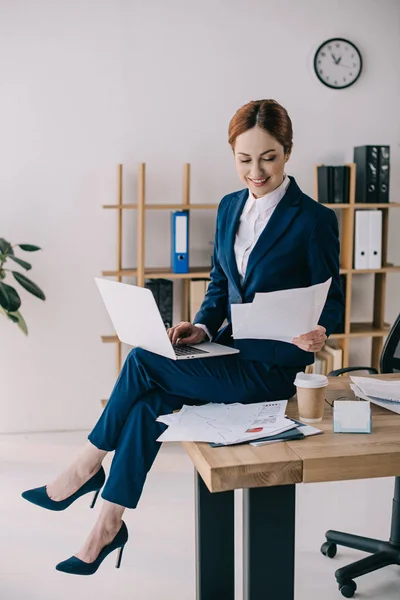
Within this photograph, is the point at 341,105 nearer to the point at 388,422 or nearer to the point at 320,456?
the point at 388,422

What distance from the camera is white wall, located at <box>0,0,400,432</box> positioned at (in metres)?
4.03

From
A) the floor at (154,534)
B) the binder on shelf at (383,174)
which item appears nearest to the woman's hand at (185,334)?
the floor at (154,534)

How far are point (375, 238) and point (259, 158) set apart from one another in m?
2.28

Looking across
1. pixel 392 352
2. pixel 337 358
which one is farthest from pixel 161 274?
pixel 392 352

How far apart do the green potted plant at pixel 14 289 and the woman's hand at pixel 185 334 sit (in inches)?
67.1

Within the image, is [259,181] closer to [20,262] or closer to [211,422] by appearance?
[211,422]

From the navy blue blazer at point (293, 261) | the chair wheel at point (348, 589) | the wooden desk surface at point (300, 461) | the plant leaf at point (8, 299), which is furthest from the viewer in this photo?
the plant leaf at point (8, 299)

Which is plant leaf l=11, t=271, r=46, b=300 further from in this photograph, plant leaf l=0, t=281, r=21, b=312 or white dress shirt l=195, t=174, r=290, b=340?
white dress shirt l=195, t=174, r=290, b=340

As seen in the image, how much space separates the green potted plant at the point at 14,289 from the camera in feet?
12.1

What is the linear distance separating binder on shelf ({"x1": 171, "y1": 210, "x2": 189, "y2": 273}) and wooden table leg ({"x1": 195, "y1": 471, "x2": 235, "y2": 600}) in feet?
6.71

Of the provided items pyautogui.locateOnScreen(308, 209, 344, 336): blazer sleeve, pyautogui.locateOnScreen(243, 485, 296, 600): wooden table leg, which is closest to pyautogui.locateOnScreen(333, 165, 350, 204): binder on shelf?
pyautogui.locateOnScreen(308, 209, 344, 336): blazer sleeve

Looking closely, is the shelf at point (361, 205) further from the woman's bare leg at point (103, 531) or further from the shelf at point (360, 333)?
the woman's bare leg at point (103, 531)

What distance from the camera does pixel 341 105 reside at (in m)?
4.32

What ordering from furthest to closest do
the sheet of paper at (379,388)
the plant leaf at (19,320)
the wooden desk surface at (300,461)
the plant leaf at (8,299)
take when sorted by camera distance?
the plant leaf at (19,320)
the plant leaf at (8,299)
the sheet of paper at (379,388)
the wooden desk surface at (300,461)
